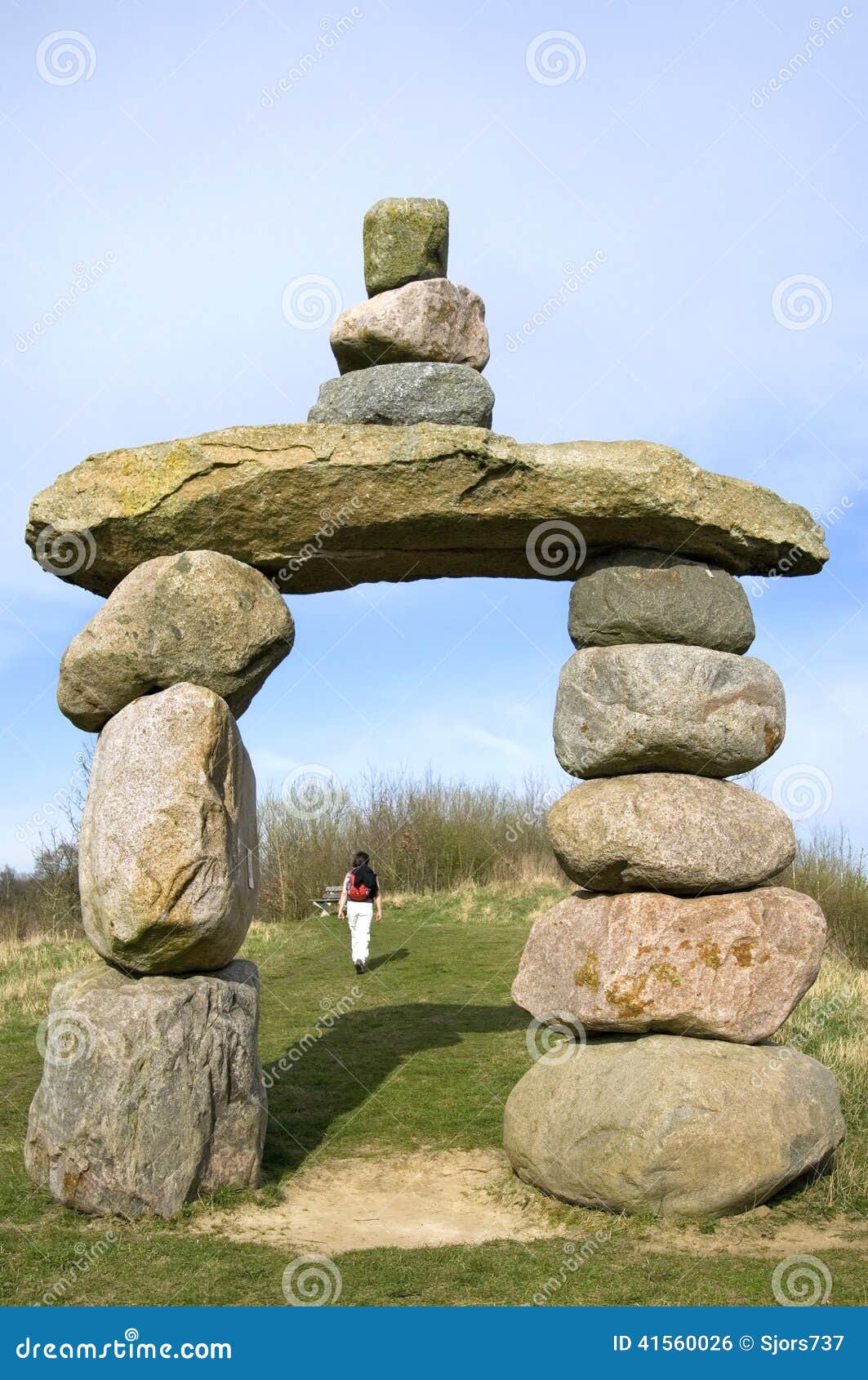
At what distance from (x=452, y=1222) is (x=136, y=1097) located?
1.71 m

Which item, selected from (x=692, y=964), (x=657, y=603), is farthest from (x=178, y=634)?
(x=692, y=964)

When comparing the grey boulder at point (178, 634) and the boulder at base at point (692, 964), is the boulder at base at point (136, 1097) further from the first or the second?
the boulder at base at point (692, 964)

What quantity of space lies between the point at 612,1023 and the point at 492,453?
9.66ft

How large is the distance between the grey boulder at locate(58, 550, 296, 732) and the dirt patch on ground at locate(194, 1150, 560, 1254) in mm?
2645

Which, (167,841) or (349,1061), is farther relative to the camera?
(349,1061)

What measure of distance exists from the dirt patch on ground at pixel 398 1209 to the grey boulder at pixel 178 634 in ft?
8.68

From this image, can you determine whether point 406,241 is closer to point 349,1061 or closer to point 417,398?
point 417,398

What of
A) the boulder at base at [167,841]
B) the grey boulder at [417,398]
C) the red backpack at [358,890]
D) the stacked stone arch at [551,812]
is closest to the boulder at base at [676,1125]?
the stacked stone arch at [551,812]

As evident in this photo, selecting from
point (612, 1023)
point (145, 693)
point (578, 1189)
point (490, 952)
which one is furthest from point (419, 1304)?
point (490, 952)

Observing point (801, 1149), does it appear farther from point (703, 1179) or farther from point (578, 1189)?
point (578, 1189)

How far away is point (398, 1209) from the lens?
639 cm

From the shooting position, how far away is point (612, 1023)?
20.5 feet

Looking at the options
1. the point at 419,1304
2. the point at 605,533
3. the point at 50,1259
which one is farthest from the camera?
the point at 605,533

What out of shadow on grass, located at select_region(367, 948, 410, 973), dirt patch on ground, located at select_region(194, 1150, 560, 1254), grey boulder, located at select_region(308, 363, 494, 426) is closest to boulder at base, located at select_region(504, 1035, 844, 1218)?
dirt patch on ground, located at select_region(194, 1150, 560, 1254)
